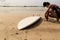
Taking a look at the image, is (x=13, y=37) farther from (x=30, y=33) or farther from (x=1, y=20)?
(x=1, y=20)

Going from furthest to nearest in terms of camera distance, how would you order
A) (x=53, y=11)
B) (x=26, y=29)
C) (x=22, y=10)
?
(x=22, y=10)
(x=53, y=11)
(x=26, y=29)

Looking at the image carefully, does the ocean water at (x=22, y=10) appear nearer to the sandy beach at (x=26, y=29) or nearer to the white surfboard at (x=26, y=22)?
the sandy beach at (x=26, y=29)

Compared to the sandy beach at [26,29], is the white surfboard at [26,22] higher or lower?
higher

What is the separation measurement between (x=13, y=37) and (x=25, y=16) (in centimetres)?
42

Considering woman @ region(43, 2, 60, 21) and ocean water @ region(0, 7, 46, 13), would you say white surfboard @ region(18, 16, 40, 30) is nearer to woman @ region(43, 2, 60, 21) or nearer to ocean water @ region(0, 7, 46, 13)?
woman @ region(43, 2, 60, 21)

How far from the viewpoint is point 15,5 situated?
2.08m

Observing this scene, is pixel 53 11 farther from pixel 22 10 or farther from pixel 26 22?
pixel 22 10

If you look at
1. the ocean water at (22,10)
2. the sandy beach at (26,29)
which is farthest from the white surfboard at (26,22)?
the ocean water at (22,10)

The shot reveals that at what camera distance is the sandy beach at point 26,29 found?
1.40 metres

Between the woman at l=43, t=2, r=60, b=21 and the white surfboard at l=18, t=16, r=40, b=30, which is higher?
the woman at l=43, t=2, r=60, b=21

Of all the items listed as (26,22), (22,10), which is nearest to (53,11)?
(26,22)

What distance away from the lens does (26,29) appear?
4.99 ft

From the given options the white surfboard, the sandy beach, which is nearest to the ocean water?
the sandy beach

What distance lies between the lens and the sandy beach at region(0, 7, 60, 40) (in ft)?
4.60
